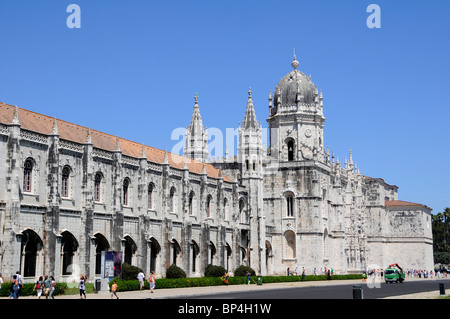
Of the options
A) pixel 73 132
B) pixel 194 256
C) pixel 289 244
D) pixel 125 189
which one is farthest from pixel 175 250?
pixel 289 244

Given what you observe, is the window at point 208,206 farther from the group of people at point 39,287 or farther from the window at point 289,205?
the group of people at point 39,287

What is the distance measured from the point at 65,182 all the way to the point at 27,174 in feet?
11.9

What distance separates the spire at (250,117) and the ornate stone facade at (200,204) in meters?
0.12

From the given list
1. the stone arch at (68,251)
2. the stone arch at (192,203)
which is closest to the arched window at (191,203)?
the stone arch at (192,203)

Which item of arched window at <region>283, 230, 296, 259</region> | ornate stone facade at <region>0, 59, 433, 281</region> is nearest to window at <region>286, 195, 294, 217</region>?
ornate stone facade at <region>0, 59, 433, 281</region>

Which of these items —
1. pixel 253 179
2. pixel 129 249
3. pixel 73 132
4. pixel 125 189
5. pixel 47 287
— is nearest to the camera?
pixel 47 287

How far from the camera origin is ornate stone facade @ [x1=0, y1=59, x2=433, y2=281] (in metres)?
39.1

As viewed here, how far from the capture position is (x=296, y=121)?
74812 mm

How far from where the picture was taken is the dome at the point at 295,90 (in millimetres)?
75312

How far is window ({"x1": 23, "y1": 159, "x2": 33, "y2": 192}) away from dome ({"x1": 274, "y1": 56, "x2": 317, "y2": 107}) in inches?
1650

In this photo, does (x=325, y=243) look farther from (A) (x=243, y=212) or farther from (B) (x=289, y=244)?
(A) (x=243, y=212)

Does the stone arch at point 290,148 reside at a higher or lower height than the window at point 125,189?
higher

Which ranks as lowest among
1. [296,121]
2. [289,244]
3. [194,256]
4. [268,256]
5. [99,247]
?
[268,256]
